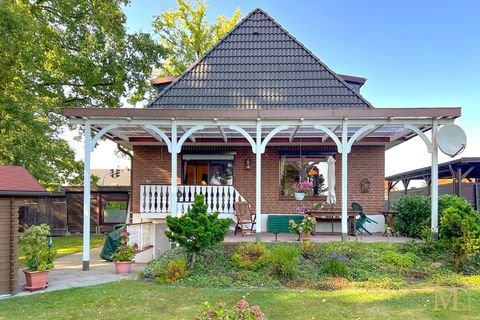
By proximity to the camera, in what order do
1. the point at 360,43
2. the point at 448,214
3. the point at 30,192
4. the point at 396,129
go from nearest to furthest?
the point at 30,192 < the point at 448,214 < the point at 396,129 < the point at 360,43

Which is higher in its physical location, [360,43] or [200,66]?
[360,43]

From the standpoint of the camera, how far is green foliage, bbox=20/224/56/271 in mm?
6859

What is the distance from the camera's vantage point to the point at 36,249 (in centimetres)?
694

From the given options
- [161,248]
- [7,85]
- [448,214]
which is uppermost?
[7,85]

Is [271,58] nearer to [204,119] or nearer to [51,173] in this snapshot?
[204,119]

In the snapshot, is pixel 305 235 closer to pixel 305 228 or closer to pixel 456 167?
pixel 305 228

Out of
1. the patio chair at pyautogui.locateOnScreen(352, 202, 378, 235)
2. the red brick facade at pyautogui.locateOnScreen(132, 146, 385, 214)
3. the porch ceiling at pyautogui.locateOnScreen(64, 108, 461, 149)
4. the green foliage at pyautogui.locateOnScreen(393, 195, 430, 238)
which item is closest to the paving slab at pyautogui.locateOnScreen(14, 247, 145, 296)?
the red brick facade at pyautogui.locateOnScreen(132, 146, 385, 214)

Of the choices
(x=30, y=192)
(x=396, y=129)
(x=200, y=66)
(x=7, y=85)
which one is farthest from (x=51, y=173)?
(x=396, y=129)

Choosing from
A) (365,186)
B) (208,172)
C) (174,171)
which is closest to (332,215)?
(365,186)

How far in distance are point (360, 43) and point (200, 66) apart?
28.7 feet

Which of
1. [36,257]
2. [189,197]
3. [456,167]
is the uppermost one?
[456,167]

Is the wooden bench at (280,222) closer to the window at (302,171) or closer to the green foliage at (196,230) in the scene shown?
the window at (302,171)

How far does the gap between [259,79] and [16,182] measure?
7.63 meters

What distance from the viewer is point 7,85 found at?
44.9ft
